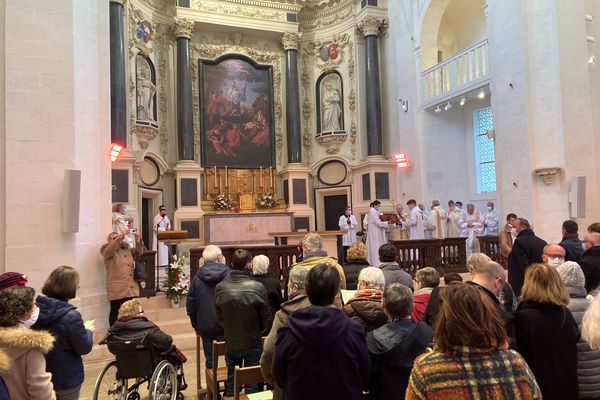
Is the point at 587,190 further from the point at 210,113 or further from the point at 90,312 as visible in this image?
the point at 210,113

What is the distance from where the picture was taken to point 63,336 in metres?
3.06

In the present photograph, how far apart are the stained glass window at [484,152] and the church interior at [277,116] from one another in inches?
1.9

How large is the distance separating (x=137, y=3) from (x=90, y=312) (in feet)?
38.0

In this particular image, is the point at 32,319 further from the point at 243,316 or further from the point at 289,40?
the point at 289,40

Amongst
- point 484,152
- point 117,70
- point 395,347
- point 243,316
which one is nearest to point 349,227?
point 484,152

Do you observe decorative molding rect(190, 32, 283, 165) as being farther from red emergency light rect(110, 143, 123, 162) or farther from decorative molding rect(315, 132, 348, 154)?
red emergency light rect(110, 143, 123, 162)

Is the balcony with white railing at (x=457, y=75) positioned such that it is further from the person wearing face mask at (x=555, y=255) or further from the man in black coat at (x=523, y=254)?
the person wearing face mask at (x=555, y=255)

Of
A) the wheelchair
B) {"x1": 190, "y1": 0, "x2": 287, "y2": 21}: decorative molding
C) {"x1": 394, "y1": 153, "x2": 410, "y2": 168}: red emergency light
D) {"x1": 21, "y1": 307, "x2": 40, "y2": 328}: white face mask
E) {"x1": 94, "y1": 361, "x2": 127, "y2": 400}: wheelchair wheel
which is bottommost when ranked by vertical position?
{"x1": 94, "y1": 361, "x2": 127, "y2": 400}: wheelchair wheel

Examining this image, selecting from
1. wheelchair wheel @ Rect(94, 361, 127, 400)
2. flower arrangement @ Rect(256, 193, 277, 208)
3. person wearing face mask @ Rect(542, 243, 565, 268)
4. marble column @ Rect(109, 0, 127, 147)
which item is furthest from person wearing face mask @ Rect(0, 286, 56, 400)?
flower arrangement @ Rect(256, 193, 277, 208)

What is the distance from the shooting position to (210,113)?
57.3 feet

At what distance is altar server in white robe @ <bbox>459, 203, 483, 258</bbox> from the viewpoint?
1247cm

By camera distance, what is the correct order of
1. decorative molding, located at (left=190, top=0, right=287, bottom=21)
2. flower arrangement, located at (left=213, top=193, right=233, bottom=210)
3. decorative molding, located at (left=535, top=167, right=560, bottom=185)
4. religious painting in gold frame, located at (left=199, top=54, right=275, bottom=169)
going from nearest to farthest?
decorative molding, located at (left=535, top=167, right=560, bottom=185) < flower arrangement, located at (left=213, top=193, right=233, bottom=210) < decorative molding, located at (left=190, top=0, right=287, bottom=21) < religious painting in gold frame, located at (left=199, top=54, right=275, bottom=169)

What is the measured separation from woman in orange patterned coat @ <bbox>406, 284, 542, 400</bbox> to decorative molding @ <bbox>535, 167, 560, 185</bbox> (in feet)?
32.9

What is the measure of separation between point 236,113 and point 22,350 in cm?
1598
